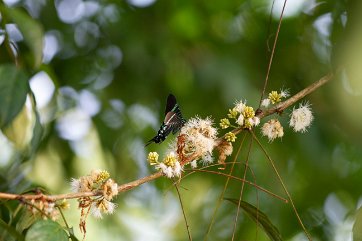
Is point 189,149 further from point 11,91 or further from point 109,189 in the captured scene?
point 11,91

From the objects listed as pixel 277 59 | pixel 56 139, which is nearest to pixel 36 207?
pixel 56 139

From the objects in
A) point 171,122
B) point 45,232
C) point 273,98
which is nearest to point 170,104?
point 171,122

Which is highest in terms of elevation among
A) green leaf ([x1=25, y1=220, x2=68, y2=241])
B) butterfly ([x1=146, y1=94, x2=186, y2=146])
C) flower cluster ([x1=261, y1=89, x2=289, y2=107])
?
butterfly ([x1=146, y1=94, x2=186, y2=146])

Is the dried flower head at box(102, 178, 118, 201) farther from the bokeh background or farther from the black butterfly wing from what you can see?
the bokeh background

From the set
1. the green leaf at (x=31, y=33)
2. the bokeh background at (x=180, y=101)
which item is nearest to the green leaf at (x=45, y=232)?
the green leaf at (x=31, y=33)

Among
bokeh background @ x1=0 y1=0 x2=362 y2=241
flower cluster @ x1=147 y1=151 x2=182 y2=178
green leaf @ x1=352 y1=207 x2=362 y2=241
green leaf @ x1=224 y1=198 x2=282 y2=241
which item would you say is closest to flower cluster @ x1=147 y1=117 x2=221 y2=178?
flower cluster @ x1=147 y1=151 x2=182 y2=178

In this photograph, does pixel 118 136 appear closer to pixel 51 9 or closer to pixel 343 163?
pixel 51 9

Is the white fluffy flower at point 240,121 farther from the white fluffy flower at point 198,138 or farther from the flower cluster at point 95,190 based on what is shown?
the flower cluster at point 95,190
